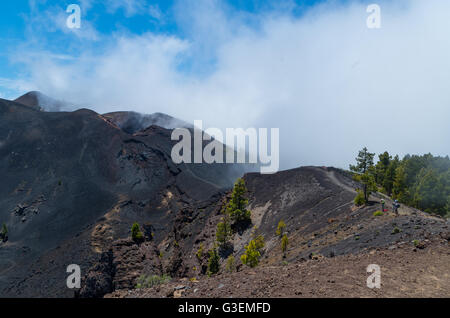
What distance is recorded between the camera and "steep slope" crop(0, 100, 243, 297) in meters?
42.2

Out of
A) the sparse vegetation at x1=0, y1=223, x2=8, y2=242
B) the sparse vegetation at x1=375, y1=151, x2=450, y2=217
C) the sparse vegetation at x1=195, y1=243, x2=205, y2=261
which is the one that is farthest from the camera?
the sparse vegetation at x1=0, y1=223, x2=8, y2=242

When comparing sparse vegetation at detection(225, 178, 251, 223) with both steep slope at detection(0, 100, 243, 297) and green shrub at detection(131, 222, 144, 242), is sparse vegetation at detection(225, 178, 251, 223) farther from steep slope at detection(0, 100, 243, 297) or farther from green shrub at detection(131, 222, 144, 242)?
green shrub at detection(131, 222, 144, 242)

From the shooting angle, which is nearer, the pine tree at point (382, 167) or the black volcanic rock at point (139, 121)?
the pine tree at point (382, 167)

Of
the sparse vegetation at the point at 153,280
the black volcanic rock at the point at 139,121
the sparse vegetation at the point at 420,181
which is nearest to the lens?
the sparse vegetation at the point at 153,280

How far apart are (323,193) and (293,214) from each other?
4.65m

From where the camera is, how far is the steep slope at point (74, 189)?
42.2m

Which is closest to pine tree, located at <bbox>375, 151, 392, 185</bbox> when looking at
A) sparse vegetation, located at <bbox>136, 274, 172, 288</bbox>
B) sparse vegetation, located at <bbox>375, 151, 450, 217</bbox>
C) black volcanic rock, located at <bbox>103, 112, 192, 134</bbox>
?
sparse vegetation, located at <bbox>375, 151, 450, 217</bbox>

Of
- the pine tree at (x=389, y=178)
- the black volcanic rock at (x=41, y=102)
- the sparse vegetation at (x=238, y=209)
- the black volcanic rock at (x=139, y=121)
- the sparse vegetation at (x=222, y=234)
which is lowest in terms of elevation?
the sparse vegetation at (x=222, y=234)

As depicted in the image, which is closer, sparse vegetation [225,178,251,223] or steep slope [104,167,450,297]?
steep slope [104,167,450,297]

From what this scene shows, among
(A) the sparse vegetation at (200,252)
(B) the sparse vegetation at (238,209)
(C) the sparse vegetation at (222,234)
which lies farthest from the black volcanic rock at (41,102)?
(C) the sparse vegetation at (222,234)

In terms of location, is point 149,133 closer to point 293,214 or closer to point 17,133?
point 17,133

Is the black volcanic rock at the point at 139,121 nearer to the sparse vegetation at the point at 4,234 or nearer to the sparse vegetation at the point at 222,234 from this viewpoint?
the sparse vegetation at the point at 4,234

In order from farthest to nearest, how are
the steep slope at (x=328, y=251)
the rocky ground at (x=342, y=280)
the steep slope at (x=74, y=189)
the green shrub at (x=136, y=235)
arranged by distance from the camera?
the green shrub at (x=136, y=235), the steep slope at (x=74, y=189), the steep slope at (x=328, y=251), the rocky ground at (x=342, y=280)
